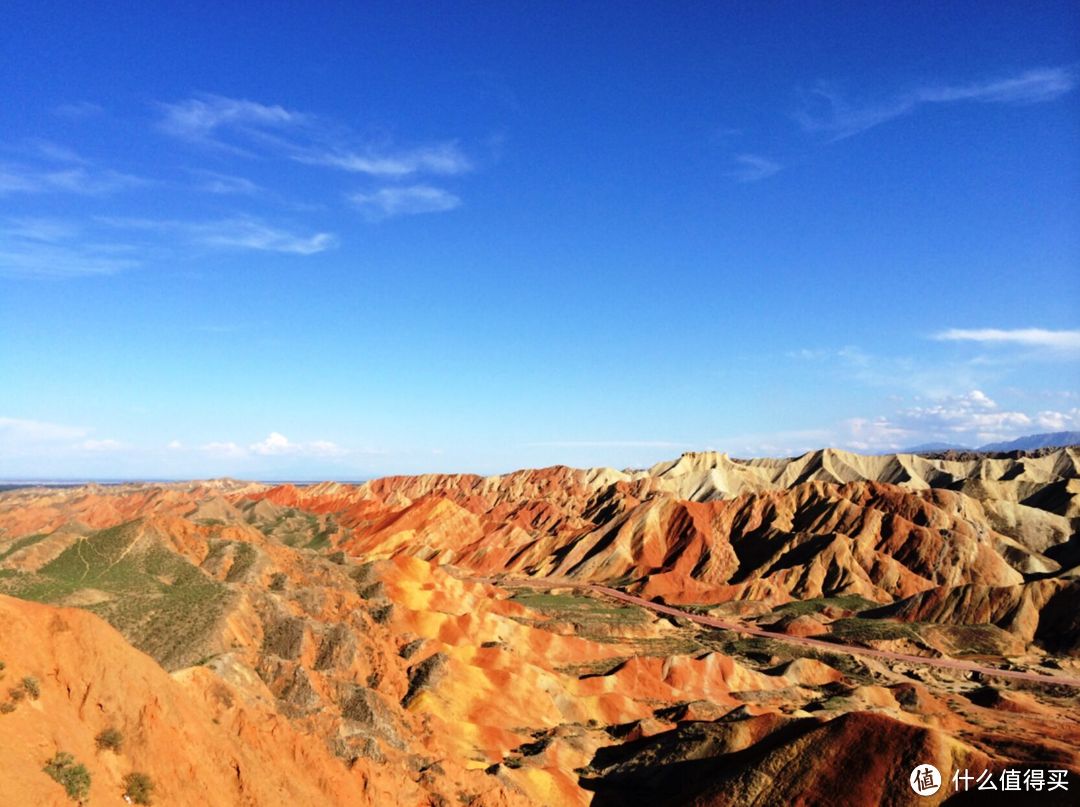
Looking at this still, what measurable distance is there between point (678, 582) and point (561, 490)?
247 feet

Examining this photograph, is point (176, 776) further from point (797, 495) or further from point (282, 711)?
point (797, 495)

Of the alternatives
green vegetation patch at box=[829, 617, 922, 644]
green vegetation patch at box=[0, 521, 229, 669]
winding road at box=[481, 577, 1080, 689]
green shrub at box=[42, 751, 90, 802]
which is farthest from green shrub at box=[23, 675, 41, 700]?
green vegetation patch at box=[829, 617, 922, 644]

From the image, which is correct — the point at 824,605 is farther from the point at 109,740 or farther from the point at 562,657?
the point at 109,740

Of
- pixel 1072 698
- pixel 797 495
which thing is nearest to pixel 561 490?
pixel 797 495

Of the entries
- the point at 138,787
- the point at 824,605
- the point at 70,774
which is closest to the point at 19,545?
the point at 138,787

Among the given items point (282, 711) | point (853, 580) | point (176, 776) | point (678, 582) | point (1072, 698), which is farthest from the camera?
point (678, 582)

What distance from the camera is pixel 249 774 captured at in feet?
84.6

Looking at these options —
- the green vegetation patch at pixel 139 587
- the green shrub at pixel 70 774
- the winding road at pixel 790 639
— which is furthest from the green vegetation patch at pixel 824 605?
the green shrub at pixel 70 774

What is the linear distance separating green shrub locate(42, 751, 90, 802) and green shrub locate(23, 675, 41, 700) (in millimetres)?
2456

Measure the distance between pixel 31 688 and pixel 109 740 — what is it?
2.87 metres

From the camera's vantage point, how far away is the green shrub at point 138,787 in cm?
2184

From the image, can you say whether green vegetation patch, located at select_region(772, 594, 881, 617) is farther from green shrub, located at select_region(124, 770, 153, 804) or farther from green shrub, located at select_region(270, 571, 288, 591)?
green shrub, located at select_region(124, 770, 153, 804)

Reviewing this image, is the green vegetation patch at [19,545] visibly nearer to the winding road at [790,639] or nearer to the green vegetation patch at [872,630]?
the winding road at [790,639]

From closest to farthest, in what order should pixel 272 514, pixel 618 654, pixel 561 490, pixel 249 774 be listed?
pixel 249 774, pixel 618 654, pixel 272 514, pixel 561 490
